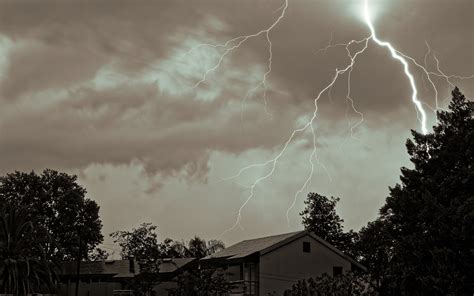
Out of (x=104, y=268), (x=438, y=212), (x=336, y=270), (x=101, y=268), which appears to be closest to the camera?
(x=438, y=212)

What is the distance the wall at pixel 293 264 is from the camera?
40.8 meters

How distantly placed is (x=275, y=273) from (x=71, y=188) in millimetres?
32760

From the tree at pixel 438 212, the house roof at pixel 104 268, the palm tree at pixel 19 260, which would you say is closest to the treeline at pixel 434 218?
the tree at pixel 438 212

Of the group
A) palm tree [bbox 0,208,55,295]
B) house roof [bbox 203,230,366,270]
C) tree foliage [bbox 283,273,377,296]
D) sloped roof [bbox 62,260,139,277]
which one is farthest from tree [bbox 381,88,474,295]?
sloped roof [bbox 62,260,139,277]

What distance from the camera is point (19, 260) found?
46375 mm

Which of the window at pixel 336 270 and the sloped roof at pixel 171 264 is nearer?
the window at pixel 336 270

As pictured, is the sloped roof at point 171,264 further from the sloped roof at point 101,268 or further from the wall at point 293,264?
the wall at point 293,264

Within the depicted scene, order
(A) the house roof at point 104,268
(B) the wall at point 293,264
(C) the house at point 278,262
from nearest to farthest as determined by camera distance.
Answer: (C) the house at point 278,262 → (B) the wall at point 293,264 → (A) the house roof at point 104,268

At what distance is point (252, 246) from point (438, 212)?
1689cm

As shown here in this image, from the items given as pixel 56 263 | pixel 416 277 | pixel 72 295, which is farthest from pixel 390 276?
pixel 72 295

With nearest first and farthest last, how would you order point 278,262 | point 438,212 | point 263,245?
1. point 438,212
2. point 278,262
3. point 263,245

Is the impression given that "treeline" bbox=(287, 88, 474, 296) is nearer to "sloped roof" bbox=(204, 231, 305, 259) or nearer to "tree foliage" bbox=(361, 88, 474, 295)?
"tree foliage" bbox=(361, 88, 474, 295)

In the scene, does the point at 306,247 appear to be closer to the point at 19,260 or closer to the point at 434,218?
the point at 434,218

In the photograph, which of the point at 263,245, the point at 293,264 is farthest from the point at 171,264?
the point at 293,264
